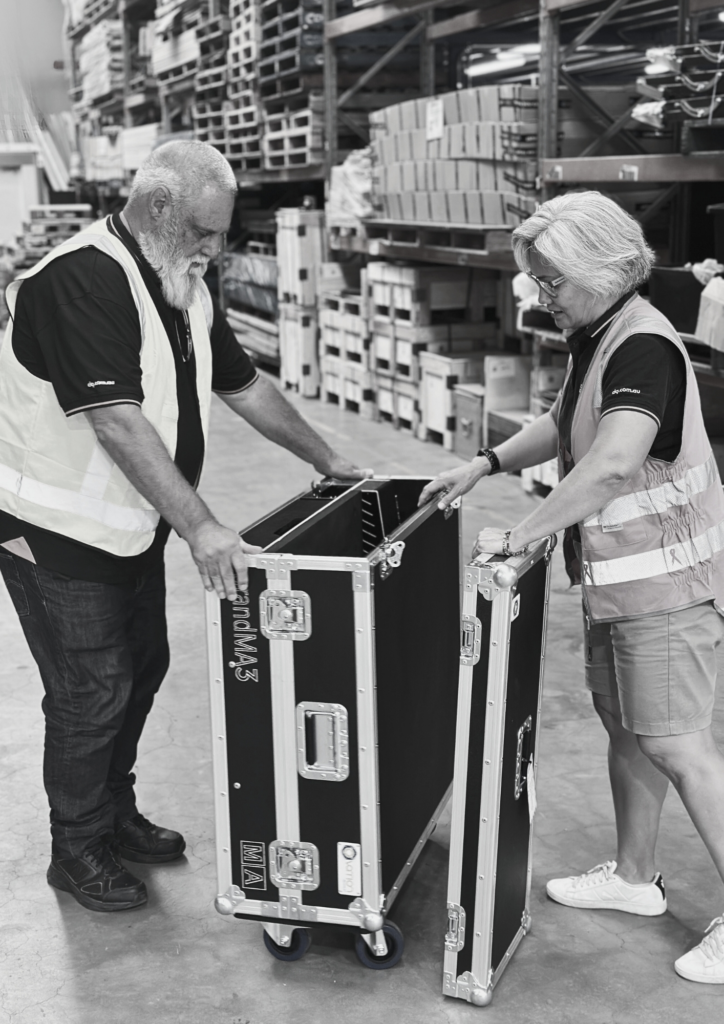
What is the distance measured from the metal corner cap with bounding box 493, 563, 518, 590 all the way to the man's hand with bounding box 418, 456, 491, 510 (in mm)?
699

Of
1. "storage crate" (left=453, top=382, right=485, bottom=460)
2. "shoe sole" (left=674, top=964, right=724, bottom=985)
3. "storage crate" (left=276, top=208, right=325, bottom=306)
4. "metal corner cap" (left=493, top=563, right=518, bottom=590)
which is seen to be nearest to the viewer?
"metal corner cap" (left=493, top=563, right=518, bottom=590)

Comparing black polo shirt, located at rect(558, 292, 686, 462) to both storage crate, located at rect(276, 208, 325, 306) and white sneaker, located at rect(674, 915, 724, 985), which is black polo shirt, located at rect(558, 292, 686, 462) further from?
storage crate, located at rect(276, 208, 325, 306)

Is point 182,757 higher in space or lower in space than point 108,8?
lower

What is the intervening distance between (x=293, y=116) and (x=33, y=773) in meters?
8.16

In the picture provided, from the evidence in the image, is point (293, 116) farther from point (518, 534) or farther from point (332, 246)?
point (518, 534)

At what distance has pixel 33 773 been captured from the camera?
3.66 m

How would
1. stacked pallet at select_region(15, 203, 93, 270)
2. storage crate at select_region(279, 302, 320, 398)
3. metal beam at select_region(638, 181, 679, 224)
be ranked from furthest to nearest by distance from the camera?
stacked pallet at select_region(15, 203, 93, 270) → storage crate at select_region(279, 302, 320, 398) → metal beam at select_region(638, 181, 679, 224)

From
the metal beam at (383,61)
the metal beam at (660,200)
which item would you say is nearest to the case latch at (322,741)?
the metal beam at (660,200)

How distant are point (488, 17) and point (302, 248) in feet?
11.3

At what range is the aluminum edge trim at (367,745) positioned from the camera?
7.45 feet

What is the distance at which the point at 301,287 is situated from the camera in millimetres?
10586

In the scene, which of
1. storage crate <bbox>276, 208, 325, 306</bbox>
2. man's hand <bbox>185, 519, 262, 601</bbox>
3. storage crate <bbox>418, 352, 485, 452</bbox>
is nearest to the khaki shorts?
man's hand <bbox>185, 519, 262, 601</bbox>

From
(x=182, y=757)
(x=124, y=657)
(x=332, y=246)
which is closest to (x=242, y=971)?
(x=124, y=657)

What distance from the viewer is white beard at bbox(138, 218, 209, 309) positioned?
257 centimetres
